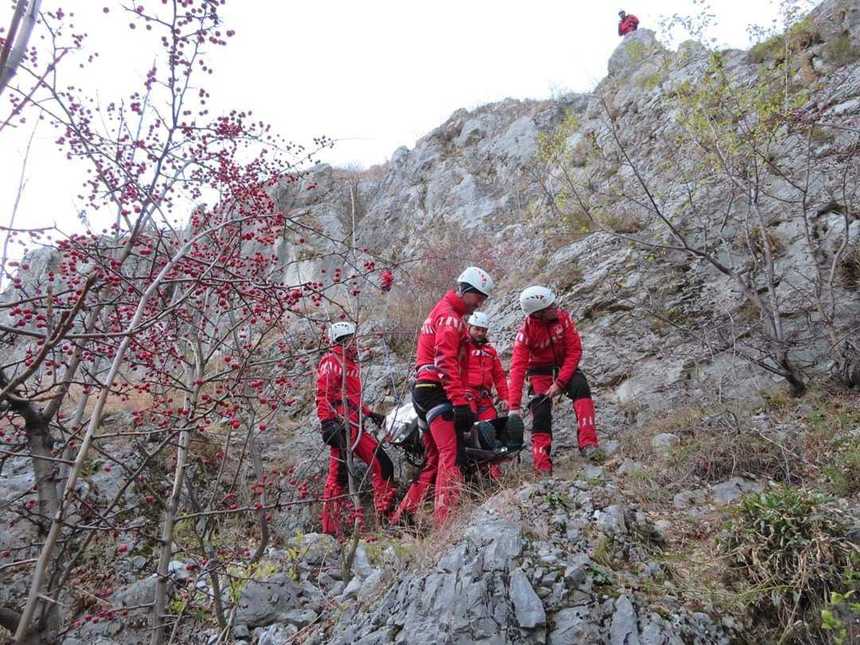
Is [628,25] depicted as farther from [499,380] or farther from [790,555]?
[790,555]

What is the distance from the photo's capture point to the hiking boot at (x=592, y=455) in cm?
538

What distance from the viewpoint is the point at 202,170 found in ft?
11.6

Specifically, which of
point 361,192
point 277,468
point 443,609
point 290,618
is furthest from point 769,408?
point 361,192

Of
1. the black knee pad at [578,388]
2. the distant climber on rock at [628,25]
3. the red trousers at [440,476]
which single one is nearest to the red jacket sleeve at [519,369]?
the black knee pad at [578,388]

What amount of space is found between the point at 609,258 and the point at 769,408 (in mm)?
3640

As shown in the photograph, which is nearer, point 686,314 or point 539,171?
point 686,314

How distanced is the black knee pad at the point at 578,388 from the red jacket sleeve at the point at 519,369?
0.46 meters

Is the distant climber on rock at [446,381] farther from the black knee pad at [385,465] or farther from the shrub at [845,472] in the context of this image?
the shrub at [845,472]

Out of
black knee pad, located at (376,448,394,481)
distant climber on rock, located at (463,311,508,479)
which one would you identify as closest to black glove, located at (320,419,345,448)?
black knee pad, located at (376,448,394,481)

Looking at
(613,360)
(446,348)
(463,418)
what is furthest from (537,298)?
(613,360)

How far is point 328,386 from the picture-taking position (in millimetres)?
5953

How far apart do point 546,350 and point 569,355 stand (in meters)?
0.27

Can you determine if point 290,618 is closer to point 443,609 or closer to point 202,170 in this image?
point 443,609

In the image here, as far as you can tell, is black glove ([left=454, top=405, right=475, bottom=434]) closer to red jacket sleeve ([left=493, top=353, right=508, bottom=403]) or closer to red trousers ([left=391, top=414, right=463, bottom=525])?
red trousers ([left=391, top=414, right=463, bottom=525])
